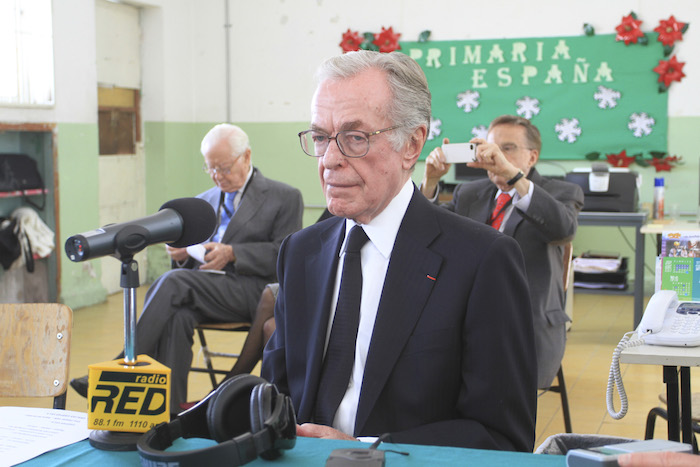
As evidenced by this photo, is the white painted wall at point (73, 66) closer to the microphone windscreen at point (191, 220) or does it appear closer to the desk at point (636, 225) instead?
the desk at point (636, 225)

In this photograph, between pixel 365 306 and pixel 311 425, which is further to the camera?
pixel 365 306

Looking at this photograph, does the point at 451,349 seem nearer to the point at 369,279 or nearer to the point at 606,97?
the point at 369,279

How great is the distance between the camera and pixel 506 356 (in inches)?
57.6

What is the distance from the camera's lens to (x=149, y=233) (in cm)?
118

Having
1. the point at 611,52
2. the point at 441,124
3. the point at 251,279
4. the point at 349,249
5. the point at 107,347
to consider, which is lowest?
the point at 107,347

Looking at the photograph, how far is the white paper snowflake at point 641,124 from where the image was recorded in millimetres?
6727

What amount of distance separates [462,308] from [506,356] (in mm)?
117

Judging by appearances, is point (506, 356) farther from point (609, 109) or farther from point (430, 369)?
point (609, 109)

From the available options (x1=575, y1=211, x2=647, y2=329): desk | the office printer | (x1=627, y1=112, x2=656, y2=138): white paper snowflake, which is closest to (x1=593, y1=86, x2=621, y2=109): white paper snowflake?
(x1=627, y1=112, x2=656, y2=138): white paper snowflake

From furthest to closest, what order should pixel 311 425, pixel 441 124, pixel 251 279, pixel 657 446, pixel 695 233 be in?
pixel 441 124 → pixel 251 279 → pixel 695 233 → pixel 311 425 → pixel 657 446

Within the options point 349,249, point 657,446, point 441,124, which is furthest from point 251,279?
point 441,124

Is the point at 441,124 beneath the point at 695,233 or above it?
above

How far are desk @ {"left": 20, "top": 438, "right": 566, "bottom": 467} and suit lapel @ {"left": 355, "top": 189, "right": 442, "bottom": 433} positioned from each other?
266 mm

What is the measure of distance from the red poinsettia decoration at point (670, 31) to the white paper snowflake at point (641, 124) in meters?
0.61
